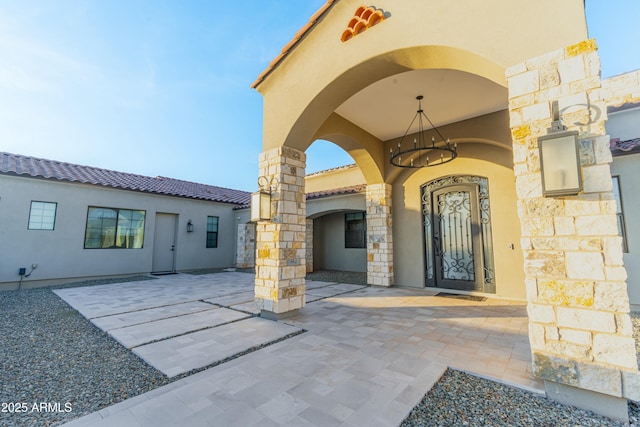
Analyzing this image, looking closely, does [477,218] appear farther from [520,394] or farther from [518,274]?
[520,394]

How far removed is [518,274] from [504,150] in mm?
2726

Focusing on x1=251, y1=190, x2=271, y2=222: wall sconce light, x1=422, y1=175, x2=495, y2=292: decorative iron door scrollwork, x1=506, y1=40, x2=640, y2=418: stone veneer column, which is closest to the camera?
x1=506, y1=40, x2=640, y2=418: stone veneer column

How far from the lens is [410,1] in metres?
2.95

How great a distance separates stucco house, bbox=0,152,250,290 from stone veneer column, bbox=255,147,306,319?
287 inches

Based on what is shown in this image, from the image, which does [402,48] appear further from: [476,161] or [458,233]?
[458,233]

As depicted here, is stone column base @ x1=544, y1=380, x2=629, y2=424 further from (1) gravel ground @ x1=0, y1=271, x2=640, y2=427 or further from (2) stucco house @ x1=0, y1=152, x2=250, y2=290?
(2) stucco house @ x1=0, y1=152, x2=250, y2=290

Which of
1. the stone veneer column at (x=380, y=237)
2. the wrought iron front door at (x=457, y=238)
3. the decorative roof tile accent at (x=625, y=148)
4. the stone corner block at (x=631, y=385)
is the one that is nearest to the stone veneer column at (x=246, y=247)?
the stone veneer column at (x=380, y=237)

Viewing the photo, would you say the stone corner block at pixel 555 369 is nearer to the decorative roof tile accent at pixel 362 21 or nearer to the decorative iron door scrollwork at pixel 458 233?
the decorative roof tile accent at pixel 362 21

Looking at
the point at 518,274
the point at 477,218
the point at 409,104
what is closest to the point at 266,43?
the point at 409,104

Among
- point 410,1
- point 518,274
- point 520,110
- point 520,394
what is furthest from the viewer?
point 518,274

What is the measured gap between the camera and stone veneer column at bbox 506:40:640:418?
1.76m

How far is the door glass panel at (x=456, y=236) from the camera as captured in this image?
6047 millimetres

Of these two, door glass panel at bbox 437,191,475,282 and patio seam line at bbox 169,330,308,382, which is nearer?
patio seam line at bbox 169,330,308,382

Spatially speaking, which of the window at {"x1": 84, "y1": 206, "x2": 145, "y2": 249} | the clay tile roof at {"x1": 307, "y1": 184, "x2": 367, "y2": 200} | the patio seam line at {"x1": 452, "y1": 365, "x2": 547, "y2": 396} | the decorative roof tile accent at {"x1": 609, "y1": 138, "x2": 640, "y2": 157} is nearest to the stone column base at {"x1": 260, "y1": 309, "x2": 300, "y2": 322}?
the patio seam line at {"x1": 452, "y1": 365, "x2": 547, "y2": 396}
